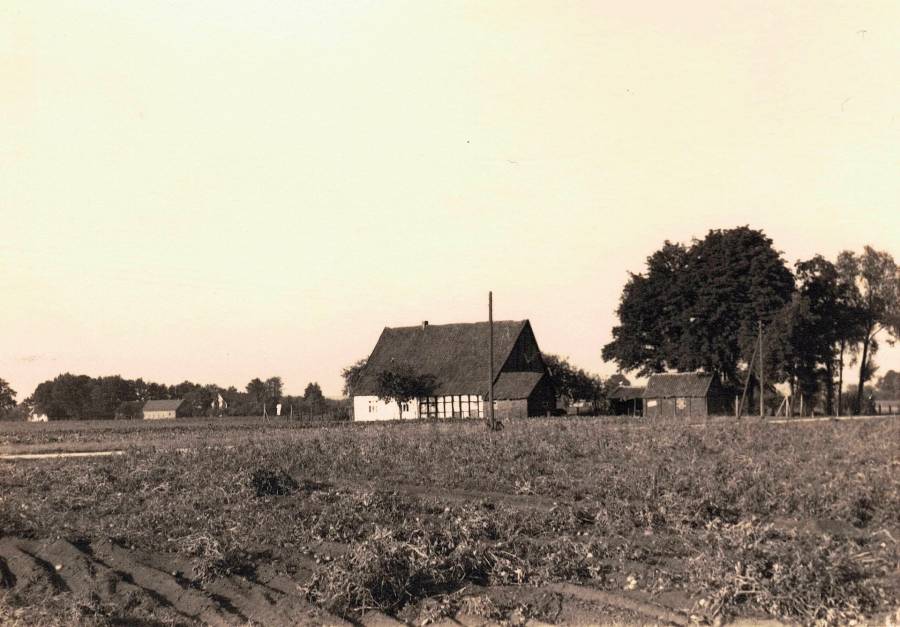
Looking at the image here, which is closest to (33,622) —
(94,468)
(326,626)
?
(326,626)

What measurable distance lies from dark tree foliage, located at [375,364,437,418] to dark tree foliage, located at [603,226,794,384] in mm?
15193

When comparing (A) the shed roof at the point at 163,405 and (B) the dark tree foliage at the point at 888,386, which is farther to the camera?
(A) the shed roof at the point at 163,405

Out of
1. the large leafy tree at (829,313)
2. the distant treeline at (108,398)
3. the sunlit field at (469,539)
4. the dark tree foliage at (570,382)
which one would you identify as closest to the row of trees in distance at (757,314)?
the large leafy tree at (829,313)

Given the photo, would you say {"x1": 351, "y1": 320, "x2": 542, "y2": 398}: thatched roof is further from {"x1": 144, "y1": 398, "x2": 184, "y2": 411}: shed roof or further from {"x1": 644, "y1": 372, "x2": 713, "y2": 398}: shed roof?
{"x1": 144, "y1": 398, "x2": 184, "y2": 411}: shed roof

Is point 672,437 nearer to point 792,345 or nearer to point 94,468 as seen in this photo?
point 94,468

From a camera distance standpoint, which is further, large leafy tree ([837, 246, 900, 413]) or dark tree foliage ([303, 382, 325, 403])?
dark tree foliage ([303, 382, 325, 403])

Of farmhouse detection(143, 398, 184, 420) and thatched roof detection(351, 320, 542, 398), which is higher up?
thatched roof detection(351, 320, 542, 398)

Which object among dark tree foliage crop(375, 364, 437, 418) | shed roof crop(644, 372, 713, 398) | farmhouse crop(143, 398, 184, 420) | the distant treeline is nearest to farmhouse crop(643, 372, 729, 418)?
shed roof crop(644, 372, 713, 398)

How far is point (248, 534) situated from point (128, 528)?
6.60 feet

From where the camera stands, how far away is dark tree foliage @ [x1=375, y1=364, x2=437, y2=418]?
185 feet

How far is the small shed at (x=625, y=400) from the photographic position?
63656 mm

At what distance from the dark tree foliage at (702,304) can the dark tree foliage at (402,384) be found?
1519 centimetres

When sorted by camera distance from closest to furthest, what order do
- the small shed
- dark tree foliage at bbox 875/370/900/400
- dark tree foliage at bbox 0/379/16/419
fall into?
dark tree foliage at bbox 875/370/900/400, the small shed, dark tree foliage at bbox 0/379/16/419

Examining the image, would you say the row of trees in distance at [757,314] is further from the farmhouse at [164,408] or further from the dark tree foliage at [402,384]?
the farmhouse at [164,408]
